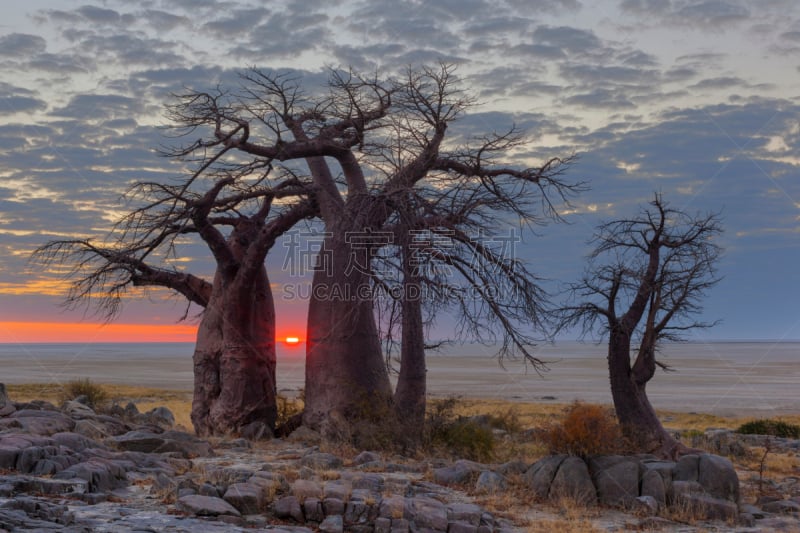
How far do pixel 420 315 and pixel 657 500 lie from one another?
5135 millimetres

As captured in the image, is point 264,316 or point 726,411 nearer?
point 264,316

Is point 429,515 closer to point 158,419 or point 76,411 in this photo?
point 76,411

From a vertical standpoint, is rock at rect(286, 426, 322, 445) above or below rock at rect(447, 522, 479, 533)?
above

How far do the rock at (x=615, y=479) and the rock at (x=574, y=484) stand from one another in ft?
0.34

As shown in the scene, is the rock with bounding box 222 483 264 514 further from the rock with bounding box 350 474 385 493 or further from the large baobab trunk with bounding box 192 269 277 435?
the large baobab trunk with bounding box 192 269 277 435

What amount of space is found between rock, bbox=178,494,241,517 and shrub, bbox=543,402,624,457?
4408mm

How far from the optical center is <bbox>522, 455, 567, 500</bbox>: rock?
10312 millimetres

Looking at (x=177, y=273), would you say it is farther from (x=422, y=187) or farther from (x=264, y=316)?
(x=422, y=187)

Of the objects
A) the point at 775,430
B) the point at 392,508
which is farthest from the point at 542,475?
the point at 775,430

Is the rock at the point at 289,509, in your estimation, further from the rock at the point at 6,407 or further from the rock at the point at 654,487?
the rock at the point at 6,407

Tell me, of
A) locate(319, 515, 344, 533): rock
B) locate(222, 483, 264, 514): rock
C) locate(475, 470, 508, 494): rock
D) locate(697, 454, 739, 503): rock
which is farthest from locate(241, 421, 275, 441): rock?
locate(697, 454, 739, 503): rock

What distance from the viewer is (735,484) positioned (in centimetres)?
1033

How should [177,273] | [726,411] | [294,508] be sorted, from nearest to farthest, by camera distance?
[294,508]
[177,273]
[726,411]

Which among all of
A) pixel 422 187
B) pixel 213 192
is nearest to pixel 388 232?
pixel 422 187
